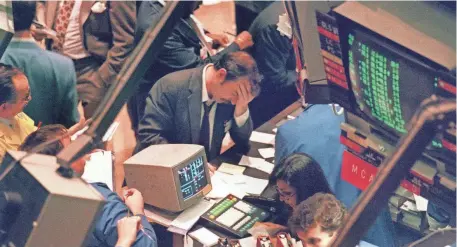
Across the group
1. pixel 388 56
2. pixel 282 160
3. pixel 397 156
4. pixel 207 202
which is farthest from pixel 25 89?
pixel 397 156

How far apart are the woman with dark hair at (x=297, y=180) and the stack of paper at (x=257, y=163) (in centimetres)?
55

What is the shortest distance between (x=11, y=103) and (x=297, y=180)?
4.92 ft

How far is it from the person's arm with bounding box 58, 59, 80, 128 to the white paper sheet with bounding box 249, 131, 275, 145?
113 cm

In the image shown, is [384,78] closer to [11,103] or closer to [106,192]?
[106,192]

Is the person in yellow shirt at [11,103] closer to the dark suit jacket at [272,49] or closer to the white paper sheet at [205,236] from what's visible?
the white paper sheet at [205,236]

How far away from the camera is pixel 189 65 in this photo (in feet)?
13.8

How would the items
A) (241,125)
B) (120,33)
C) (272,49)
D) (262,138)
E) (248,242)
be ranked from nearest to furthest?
(248,242)
(241,125)
(262,138)
(120,33)
(272,49)

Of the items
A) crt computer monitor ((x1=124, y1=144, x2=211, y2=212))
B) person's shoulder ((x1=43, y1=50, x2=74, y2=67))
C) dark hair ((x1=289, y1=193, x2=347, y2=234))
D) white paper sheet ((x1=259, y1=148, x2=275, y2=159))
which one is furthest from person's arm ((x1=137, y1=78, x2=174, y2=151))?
dark hair ((x1=289, y1=193, x2=347, y2=234))

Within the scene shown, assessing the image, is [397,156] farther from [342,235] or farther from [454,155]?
[454,155]

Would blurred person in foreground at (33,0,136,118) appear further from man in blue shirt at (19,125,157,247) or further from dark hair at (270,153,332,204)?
dark hair at (270,153,332,204)

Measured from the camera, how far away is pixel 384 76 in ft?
5.60

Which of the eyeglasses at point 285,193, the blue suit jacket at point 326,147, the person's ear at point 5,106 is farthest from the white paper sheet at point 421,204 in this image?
the person's ear at point 5,106

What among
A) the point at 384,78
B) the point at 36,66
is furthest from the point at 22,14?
the point at 384,78

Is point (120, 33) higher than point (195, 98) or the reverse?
higher
